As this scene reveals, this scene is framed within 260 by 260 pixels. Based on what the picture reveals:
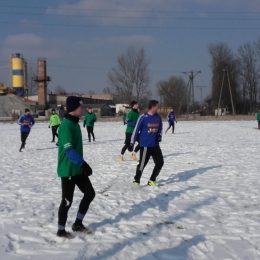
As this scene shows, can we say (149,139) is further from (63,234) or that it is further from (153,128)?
(63,234)

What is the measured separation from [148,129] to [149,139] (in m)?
0.21

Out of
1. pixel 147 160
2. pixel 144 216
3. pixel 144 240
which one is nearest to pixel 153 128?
pixel 147 160

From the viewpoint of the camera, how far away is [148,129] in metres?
7.86

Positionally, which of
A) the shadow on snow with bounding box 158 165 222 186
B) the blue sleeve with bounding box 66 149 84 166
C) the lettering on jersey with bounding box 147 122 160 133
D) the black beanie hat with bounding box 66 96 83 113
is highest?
the black beanie hat with bounding box 66 96 83 113

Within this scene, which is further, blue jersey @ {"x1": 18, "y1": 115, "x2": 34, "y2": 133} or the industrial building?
the industrial building

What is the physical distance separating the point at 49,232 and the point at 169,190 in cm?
314

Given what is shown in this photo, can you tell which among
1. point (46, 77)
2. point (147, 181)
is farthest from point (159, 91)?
point (147, 181)

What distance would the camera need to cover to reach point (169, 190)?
752 centimetres

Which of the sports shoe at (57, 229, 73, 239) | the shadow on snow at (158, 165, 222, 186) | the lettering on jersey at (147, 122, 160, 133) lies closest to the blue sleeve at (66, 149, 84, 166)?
the sports shoe at (57, 229, 73, 239)

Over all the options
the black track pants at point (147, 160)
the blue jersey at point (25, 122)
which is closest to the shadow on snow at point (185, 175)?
the black track pants at point (147, 160)

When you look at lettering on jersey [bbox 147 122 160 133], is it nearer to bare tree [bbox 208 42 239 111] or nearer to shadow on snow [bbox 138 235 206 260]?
shadow on snow [bbox 138 235 206 260]

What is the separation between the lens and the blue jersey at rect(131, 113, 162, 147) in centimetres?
782

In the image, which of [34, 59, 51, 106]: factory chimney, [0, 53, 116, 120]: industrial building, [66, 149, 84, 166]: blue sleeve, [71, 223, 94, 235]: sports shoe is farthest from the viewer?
[34, 59, 51, 106]: factory chimney

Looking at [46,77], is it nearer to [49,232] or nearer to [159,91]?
[159,91]
